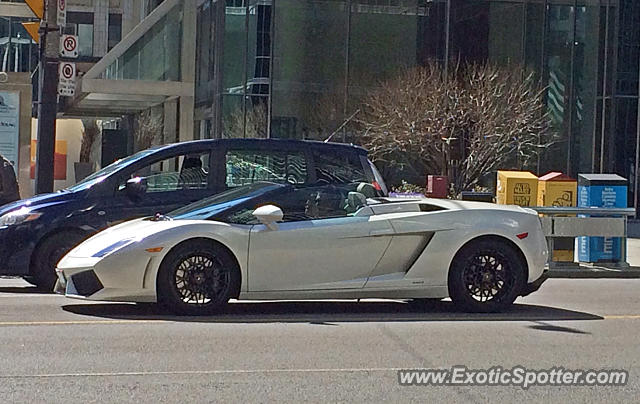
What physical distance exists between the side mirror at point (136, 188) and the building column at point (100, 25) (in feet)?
137

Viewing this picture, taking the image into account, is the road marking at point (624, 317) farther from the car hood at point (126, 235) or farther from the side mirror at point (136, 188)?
the side mirror at point (136, 188)

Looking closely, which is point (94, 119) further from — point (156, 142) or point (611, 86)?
point (611, 86)

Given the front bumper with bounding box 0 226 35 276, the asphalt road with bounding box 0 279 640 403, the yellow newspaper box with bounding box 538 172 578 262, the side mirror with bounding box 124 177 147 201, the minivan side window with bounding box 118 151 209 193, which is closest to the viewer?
the asphalt road with bounding box 0 279 640 403

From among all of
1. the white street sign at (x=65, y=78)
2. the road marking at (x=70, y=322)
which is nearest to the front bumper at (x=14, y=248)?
the road marking at (x=70, y=322)

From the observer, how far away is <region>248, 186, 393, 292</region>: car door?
929cm

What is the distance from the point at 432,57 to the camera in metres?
27.1

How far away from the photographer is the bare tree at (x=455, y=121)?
2405 centimetres

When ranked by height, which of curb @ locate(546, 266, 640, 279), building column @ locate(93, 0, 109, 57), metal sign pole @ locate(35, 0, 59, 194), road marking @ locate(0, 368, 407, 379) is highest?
building column @ locate(93, 0, 109, 57)

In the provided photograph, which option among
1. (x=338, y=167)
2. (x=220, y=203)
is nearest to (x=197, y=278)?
(x=220, y=203)

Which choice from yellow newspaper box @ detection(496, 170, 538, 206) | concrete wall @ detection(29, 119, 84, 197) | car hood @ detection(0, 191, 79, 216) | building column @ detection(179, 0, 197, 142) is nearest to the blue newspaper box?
yellow newspaper box @ detection(496, 170, 538, 206)

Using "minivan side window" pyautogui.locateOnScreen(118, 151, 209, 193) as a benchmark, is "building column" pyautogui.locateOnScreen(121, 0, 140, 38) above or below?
above

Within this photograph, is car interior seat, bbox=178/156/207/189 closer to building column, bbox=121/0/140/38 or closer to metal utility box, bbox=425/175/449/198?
metal utility box, bbox=425/175/449/198

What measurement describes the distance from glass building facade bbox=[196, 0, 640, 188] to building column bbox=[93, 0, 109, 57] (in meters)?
25.4

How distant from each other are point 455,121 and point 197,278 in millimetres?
15738
